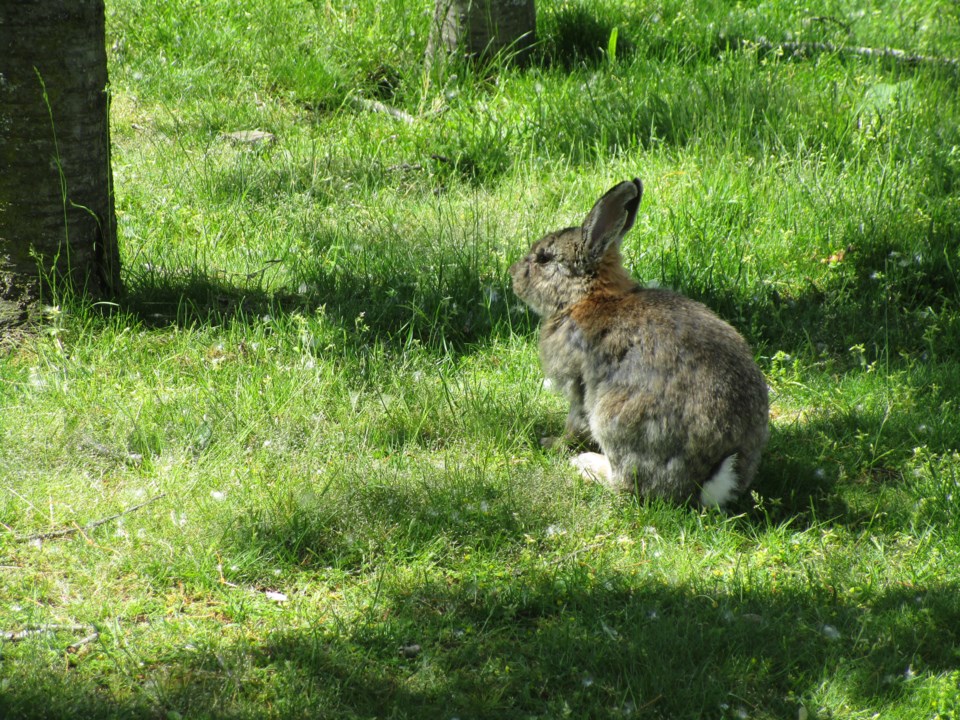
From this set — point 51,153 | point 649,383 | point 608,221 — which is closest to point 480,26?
point 608,221

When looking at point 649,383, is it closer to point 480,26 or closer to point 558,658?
point 558,658

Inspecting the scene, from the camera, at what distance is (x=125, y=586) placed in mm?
3914

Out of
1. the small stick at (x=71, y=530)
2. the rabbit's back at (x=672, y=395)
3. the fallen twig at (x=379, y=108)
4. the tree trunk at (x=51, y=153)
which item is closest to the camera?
the small stick at (x=71, y=530)

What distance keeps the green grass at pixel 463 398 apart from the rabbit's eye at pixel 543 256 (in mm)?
558

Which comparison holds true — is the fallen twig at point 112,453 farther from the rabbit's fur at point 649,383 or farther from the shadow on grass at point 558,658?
the rabbit's fur at point 649,383

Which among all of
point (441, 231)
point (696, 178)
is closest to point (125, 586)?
point (441, 231)

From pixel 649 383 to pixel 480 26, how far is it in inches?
182

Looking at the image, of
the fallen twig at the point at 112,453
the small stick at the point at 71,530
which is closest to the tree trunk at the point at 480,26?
the fallen twig at the point at 112,453

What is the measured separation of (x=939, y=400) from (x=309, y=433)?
2911 mm

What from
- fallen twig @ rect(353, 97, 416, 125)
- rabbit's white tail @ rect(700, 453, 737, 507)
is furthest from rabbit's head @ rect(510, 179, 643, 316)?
fallen twig @ rect(353, 97, 416, 125)

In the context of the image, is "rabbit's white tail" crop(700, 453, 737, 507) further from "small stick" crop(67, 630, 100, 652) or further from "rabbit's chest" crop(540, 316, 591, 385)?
"small stick" crop(67, 630, 100, 652)

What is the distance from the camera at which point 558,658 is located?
364 cm

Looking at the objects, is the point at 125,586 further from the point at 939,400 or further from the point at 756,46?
the point at 756,46

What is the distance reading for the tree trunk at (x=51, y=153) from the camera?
16.3 ft
